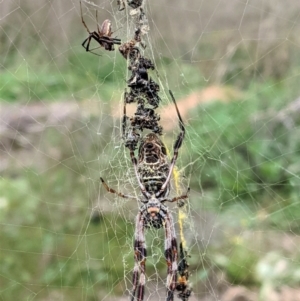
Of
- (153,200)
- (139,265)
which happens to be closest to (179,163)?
(153,200)

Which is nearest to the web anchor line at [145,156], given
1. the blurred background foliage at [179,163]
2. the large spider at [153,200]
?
the large spider at [153,200]

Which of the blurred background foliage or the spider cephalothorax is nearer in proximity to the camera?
the spider cephalothorax

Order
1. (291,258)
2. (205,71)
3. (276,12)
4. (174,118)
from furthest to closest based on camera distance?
(205,71), (276,12), (291,258), (174,118)

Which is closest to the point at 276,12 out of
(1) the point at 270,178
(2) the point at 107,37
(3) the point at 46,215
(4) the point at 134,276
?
(1) the point at 270,178

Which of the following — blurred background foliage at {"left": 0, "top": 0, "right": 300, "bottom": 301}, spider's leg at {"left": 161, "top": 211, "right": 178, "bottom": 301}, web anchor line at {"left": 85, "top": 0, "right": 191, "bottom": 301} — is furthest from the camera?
blurred background foliage at {"left": 0, "top": 0, "right": 300, "bottom": 301}

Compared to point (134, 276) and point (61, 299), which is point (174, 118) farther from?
point (61, 299)

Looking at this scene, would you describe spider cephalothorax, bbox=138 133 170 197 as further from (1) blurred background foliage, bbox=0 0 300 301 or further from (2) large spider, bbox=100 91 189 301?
(1) blurred background foliage, bbox=0 0 300 301

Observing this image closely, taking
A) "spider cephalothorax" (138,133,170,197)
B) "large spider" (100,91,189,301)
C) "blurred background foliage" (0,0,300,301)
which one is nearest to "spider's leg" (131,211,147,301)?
"large spider" (100,91,189,301)
